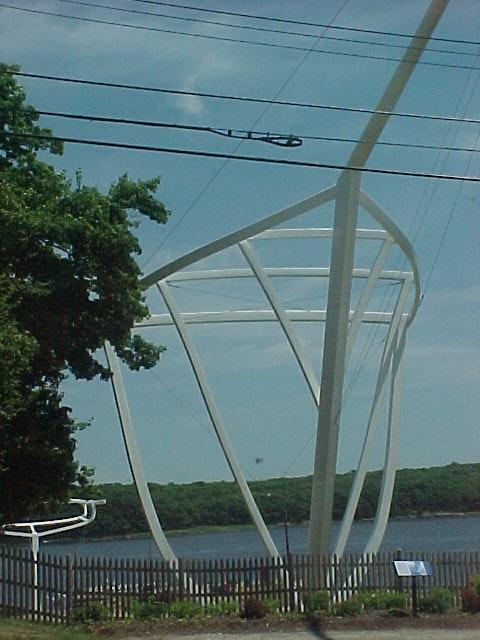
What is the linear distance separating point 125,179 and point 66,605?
32.2ft

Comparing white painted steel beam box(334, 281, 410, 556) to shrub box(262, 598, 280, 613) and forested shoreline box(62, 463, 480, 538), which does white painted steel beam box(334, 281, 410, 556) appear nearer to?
shrub box(262, 598, 280, 613)

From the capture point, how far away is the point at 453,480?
87812 millimetres

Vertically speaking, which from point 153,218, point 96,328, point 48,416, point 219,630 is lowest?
point 219,630

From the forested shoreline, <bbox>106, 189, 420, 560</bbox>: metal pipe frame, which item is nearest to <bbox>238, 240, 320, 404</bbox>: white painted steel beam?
<bbox>106, 189, 420, 560</bbox>: metal pipe frame

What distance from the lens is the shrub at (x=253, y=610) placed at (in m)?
22.1

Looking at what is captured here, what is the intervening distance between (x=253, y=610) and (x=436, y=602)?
154 inches

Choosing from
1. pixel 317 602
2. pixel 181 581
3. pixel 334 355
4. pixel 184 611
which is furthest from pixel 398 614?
pixel 334 355

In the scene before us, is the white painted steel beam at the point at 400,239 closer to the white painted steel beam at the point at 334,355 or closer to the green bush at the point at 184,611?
the white painted steel beam at the point at 334,355

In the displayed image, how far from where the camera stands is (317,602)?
2275 cm

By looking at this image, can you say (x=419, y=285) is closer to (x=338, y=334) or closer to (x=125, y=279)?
(x=338, y=334)

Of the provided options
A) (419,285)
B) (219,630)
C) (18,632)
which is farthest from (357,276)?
(18,632)

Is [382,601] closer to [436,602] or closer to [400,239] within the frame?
[436,602]

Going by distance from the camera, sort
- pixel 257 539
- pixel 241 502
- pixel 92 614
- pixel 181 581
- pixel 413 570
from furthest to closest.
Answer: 1. pixel 257 539
2. pixel 241 502
3. pixel 181 581
4. pixel 92 614
5. pixel 413 570

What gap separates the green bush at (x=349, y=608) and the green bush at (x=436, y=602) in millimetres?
1359
